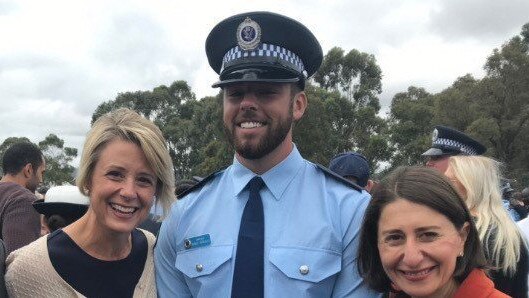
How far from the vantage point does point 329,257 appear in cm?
212

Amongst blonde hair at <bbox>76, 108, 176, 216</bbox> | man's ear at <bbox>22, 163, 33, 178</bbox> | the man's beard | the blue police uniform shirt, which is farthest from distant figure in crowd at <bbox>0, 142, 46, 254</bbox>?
the man's beard

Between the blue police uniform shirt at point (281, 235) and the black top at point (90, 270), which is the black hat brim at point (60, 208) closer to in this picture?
the black top at point (90, 270)

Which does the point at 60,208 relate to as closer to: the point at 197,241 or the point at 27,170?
the point at 197,241

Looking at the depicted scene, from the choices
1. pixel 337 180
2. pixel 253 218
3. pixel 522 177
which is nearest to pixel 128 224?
pixel 253 218

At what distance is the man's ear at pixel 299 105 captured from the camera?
2305 millimetres

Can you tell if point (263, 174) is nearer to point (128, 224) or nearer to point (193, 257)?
point (193, 257)

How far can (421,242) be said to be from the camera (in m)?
1.95

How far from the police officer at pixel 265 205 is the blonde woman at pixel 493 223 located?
910mm

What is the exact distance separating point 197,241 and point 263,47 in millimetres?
855

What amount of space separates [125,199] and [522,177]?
25657mm

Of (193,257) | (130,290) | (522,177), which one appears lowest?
(522,177)

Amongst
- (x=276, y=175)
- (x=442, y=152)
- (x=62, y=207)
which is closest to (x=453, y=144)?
(x=442, y=152)

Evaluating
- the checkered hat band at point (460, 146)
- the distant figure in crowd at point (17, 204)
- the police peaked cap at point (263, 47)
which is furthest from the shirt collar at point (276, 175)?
the distant figure in crowd at point (17, 204)

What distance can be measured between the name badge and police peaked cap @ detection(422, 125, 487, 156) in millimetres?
2637
